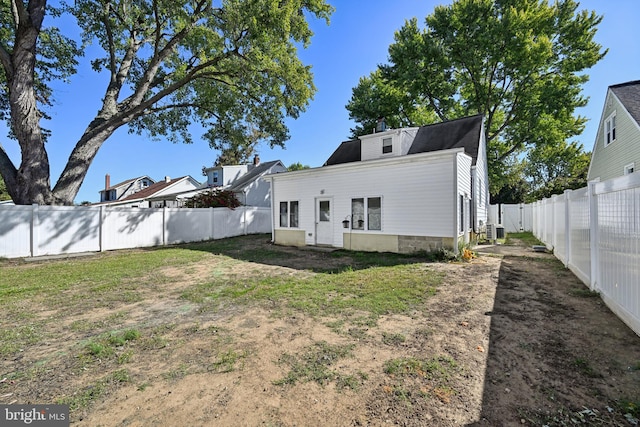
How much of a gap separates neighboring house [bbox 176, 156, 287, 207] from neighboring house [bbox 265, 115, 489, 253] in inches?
382

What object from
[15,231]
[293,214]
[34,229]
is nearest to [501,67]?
[293,214]

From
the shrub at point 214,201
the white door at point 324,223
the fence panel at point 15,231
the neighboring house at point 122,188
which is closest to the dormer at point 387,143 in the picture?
the white door at point 324,223

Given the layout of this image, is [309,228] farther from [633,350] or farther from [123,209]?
[633,350]

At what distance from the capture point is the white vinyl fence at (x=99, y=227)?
32.2ft

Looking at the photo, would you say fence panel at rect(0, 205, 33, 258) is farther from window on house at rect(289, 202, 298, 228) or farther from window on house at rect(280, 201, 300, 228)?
window on house at rect(289, 202, 298, 228)

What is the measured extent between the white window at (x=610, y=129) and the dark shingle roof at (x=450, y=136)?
550 cm

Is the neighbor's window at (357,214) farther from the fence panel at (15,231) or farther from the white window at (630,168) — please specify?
the fence panel at (15,231)

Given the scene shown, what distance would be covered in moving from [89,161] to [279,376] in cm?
1472

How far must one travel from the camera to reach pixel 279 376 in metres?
2.68

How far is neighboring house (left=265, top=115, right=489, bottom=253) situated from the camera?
898cm

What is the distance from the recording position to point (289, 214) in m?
13.1

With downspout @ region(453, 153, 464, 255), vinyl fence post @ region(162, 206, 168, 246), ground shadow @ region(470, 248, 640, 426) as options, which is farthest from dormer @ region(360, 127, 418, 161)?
vinyl fence post @ region(162, 206, 168, 246)

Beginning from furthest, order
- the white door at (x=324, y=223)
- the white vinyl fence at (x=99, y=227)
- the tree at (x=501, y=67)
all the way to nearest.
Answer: the tree at (x=501, y=67), the white door at (x=324, y=223), the white vinyl fence at (x=99, y=227)

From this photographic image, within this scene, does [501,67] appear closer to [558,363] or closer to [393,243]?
[393,243]
